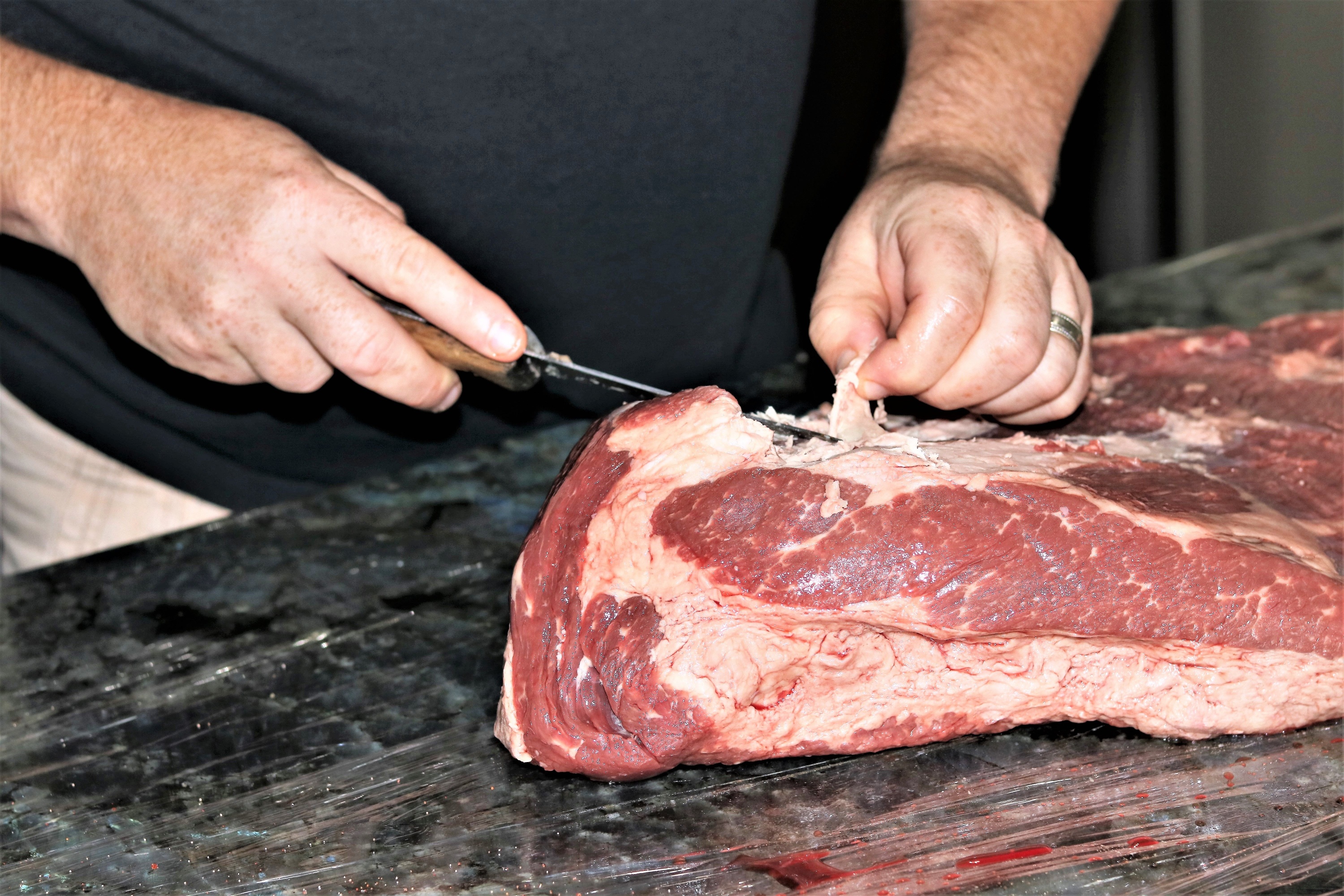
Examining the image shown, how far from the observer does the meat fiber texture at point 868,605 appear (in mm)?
1884

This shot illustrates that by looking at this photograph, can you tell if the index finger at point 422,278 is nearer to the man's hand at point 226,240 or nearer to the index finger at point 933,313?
the man's hand at point 226,240

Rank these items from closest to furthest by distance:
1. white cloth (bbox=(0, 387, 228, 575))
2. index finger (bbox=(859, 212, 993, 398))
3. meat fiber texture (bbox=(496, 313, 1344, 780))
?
meat fiber texture (bbox=(496, 313, 1344, 780)), index finger (bbox=(859, 212, 993, 398)), white cloth (bbox=(0, 387, 228, 575))

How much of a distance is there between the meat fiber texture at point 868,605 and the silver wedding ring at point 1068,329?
394 mm

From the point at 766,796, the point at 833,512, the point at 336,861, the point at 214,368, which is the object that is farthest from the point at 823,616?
the point at 214,368

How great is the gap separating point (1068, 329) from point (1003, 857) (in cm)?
108

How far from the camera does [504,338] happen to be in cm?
227

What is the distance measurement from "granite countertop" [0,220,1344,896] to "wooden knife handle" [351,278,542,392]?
18.0 inches

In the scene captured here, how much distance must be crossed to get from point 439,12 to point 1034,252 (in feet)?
4.73

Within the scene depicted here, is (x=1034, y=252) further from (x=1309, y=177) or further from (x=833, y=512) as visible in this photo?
(x=1309, y=177)

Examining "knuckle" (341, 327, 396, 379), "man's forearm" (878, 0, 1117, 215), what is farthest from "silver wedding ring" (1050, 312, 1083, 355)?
"knuckle" (341, 327, 396, 379)

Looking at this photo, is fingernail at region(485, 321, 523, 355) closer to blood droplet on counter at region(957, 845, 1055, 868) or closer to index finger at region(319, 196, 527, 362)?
index finger at region(319, 196, 527, 362)

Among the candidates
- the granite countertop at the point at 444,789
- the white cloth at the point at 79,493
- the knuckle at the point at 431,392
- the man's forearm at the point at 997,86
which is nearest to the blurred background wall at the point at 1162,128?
Result: the man's forearm at the point at 997,86

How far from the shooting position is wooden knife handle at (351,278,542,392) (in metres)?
2.36

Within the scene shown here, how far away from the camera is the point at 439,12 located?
9.07 ft
